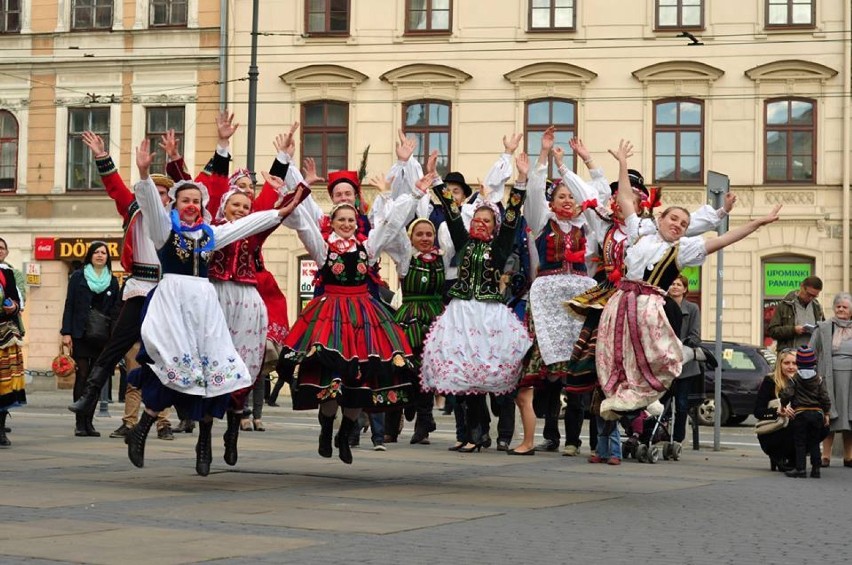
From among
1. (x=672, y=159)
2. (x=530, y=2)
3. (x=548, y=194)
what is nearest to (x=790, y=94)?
(x=672, y=159)

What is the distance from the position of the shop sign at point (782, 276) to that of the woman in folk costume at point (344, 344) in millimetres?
25435

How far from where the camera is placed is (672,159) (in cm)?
3625

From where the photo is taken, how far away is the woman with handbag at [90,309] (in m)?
16.1

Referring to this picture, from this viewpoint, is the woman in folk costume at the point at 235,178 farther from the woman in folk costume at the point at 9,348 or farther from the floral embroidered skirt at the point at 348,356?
the woman in folk costume at the point at 9,348

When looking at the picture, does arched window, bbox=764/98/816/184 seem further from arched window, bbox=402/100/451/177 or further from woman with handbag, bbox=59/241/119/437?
woman with handbag, bbox=59/241/119/437

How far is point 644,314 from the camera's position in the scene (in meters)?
10.8

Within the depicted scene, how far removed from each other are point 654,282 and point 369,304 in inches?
78.9

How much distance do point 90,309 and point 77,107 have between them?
78.2 ft

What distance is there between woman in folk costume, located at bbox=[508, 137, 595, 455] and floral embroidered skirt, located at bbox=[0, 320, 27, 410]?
178 inches

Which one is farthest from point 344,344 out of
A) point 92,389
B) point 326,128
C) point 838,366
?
point 326,128

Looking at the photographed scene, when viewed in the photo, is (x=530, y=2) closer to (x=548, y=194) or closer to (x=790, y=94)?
(x=790, y=94)

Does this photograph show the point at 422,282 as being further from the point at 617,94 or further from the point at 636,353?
the point at 617,94

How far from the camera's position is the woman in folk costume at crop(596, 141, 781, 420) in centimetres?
1070

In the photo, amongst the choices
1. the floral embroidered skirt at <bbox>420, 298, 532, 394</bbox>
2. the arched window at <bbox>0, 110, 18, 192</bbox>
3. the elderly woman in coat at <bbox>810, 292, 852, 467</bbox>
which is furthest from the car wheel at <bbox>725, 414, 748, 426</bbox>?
the arched window at <bbox>0, 110, 18, 192</bbox>
